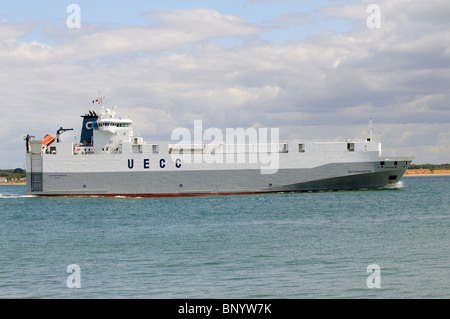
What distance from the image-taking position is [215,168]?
3656cm

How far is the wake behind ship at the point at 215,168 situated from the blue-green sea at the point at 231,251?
703 centimetres

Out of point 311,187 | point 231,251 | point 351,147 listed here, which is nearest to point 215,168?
point 311,187

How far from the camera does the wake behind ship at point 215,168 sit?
119ft

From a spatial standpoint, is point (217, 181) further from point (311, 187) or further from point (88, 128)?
point (88, 128)

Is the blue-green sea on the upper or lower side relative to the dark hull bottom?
lower

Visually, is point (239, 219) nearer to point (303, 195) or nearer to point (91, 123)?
point (303, 195)

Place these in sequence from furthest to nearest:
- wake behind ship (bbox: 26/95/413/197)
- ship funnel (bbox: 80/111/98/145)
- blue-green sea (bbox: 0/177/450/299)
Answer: ship funnel (bbox: 80/111/98/145)
wake behind ship (bbox: 26/95/413/197)
blue-green sea (bbox: 0/177/450/299)

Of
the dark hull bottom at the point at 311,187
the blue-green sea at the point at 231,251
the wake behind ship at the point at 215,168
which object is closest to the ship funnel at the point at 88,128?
the wake behind ship at the point at 215,168

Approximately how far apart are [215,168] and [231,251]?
69.4 feet

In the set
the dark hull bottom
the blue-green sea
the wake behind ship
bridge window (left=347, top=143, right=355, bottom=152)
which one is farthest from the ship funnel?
bridge window (left=347, top=143, right=355, bottom=152)

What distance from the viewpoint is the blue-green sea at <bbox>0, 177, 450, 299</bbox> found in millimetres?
11023

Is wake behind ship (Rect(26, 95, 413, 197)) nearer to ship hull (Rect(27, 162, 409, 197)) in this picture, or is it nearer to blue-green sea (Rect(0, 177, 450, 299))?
ship hull (Rect(27, 162, 409, 197))

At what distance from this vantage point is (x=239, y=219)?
2372cm

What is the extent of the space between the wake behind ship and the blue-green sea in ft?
23.0
